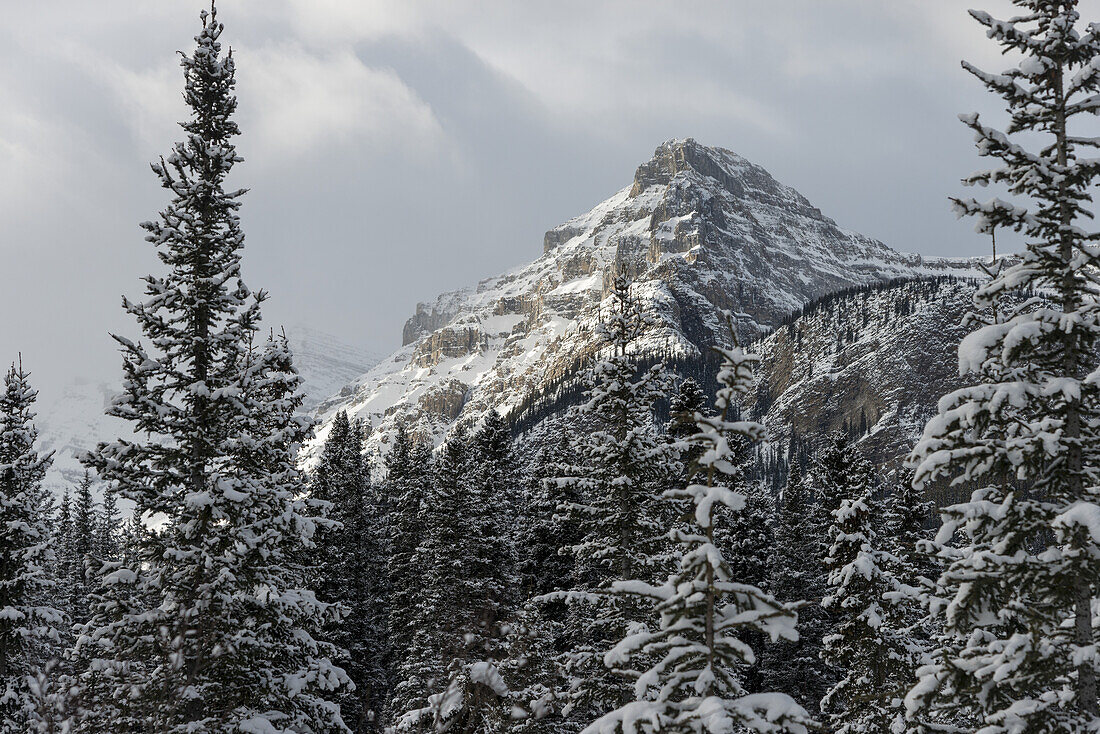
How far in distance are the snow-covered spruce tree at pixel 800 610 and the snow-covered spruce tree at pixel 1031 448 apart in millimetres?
28449

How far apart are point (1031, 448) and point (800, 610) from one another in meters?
32.5

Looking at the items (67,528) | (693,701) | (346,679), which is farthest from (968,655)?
(67,528)

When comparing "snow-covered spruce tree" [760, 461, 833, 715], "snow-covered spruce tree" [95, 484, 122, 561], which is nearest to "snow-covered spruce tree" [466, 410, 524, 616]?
"snow-covered spruce tree" [760, 461, 833, 715]

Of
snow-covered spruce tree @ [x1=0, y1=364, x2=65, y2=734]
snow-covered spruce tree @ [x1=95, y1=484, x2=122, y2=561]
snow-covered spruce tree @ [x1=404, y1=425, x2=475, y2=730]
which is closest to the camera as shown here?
snow-covered spruce tree @ [x1=0, y1=364, x2=65, y2=734]

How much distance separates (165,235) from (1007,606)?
15.8 meters

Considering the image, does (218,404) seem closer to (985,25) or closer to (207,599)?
(207,599)

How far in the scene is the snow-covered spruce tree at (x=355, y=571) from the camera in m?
33.4

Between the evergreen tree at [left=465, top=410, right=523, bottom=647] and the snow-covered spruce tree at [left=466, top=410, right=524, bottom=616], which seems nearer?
the evergreen tree at [left=465, top=410, right=523, bottom=647]

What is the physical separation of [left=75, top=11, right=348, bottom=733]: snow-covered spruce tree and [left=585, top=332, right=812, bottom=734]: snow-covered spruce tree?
9210mm

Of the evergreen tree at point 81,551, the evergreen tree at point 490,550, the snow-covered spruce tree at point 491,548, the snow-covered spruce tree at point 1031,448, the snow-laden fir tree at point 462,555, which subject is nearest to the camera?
the snow-covered spruce tree at point 1031,448

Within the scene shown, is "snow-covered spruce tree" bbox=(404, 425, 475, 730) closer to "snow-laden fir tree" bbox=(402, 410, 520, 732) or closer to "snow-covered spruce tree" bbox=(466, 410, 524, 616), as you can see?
"snow-laden fir tree" bbox=(402, 410, 520, 732)

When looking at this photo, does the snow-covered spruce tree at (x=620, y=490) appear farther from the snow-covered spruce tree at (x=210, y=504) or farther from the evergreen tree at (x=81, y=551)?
the evergreen tree at (x=81, y=551)

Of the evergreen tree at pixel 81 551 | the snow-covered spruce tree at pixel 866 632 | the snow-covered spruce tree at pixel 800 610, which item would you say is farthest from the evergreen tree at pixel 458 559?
the evergreen tree at pixel 81 551

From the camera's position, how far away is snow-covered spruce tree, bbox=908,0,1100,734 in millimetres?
8805
